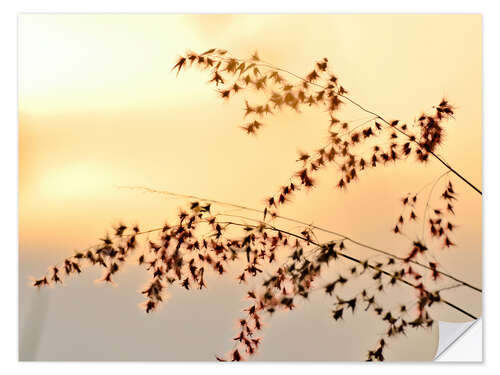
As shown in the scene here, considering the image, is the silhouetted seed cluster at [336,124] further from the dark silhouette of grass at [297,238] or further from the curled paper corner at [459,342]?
the curled paper corner at [459,342]

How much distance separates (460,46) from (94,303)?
1.78 meters

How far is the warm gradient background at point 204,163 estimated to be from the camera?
2041mm

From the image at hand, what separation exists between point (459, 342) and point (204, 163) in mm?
1232

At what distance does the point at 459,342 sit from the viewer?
6.70 ft

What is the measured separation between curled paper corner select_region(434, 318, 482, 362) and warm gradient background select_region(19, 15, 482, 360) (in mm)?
44

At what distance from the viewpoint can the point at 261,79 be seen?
205 cm

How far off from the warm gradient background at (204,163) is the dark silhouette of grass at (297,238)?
0.13 feet

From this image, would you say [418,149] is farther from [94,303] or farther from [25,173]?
[25,173]

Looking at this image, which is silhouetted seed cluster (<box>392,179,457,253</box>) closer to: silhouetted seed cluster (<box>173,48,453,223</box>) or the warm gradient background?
the warm gradient background

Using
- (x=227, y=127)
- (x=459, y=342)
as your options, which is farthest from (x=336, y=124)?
(x=459, y=342)

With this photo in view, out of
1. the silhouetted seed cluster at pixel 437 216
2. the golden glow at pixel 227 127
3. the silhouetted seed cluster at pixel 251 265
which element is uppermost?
the golden glow at pixel 227 127

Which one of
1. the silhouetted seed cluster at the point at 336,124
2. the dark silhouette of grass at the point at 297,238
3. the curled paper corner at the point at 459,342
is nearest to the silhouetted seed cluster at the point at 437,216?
the dark silhouette of grass at the point at 297,238
